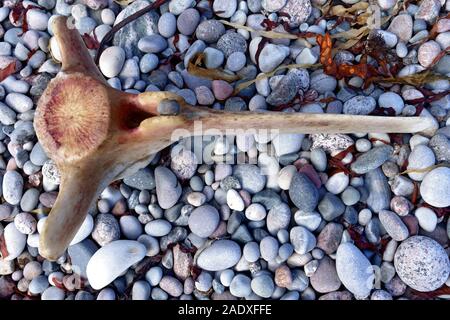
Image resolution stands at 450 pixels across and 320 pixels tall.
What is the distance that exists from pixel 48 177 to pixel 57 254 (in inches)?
30.1

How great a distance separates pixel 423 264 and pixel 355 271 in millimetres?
312

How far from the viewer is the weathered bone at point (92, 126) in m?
1.55

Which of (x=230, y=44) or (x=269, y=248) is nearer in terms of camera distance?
(x=269, y=248)

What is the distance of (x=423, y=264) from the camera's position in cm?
Result: 192

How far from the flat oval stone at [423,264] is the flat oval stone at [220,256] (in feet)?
2.57

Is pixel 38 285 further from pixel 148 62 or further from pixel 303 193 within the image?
pixel 303 193

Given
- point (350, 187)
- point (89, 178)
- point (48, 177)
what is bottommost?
point (350, 187)

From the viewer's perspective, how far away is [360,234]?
2.08 m

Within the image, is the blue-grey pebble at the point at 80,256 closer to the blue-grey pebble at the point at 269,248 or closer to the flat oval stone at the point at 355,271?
the blue-grey pebble at the point at 269,248

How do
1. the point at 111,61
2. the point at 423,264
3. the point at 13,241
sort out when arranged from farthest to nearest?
the point at 111,61 → the point at 13,241 → the point at 423,264

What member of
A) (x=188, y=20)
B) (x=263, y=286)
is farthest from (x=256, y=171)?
(x=188, y=20)

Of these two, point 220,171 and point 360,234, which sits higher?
point 220,171
